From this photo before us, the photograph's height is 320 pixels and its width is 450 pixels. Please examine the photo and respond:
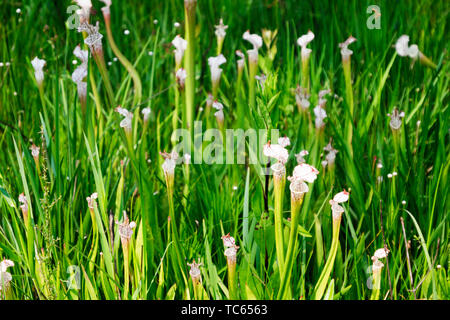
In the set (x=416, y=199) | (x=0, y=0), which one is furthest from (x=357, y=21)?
(x=0, y=0)

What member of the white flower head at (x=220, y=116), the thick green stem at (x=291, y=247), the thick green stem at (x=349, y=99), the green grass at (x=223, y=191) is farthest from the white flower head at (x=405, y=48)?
the thick green stem at (x=291, y=247)

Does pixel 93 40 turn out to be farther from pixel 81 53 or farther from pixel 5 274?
pixel 5 274

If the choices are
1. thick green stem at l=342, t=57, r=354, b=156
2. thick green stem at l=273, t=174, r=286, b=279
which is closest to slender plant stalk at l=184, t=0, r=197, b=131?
thick green stem at l=342, t=57, r=354, b=156

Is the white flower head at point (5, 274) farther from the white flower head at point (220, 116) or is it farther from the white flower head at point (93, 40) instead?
the white flower head at point (220, 116)

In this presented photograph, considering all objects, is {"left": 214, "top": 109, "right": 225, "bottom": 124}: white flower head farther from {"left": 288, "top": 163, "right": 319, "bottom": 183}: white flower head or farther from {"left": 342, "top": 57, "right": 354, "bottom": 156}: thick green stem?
{"left": 288, "top": 163, "right": 319, "bottom": 183}: white flower head

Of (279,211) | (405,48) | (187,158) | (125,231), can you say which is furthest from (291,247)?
(405,48)

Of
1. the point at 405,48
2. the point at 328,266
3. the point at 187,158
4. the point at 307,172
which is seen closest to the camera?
the point at 307,172
